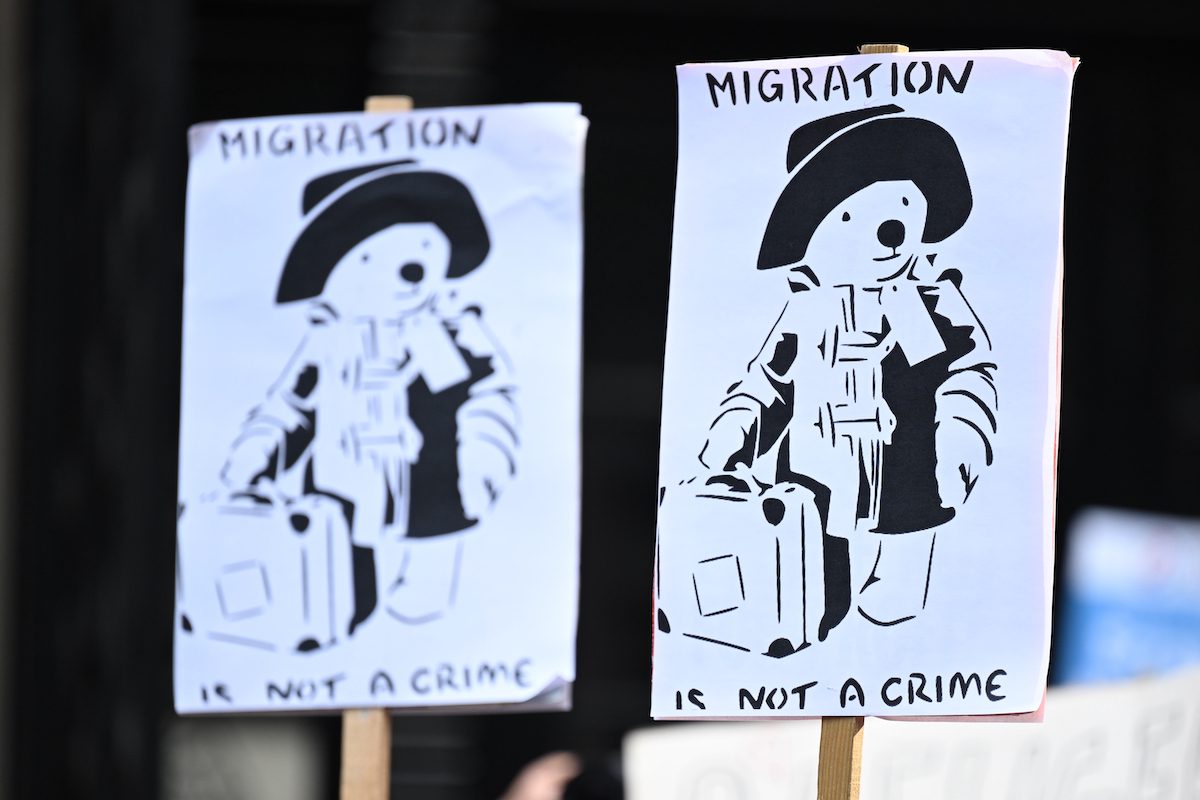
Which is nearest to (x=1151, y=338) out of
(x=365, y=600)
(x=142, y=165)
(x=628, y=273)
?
(x=628, y=273)

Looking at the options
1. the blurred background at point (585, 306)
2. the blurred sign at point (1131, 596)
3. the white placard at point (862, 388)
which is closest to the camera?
the white placard at point (862, 388)

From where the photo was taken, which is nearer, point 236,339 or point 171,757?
point 236,339

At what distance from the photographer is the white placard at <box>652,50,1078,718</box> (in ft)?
4.39

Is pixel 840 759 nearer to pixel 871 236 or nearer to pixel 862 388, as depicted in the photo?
pixel 862 388

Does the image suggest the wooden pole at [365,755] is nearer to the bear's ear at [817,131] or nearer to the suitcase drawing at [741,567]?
the suitcase drawing at [741,567]

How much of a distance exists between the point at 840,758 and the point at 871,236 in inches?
18.5

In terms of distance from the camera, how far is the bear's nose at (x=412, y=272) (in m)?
1.67

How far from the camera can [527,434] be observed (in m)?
1.63

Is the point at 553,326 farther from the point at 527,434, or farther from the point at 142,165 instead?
the point at 142,165

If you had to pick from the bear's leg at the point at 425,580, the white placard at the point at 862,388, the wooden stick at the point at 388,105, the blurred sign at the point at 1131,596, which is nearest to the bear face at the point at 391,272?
the wooden stick at the point at 388,105

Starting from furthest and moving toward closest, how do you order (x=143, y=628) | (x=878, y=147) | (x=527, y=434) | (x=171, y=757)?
(x=171, y=757)
(x=143, y=628)
(x=527, y=434)
(x=878, y=147)

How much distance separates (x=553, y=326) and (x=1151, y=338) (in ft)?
7.85

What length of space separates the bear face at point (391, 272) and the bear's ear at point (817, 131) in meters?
0.44

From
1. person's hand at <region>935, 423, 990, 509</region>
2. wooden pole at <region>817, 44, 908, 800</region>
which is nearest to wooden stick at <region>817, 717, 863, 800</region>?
wooden pole at <region>817, 44, 908, 800</region>
